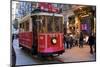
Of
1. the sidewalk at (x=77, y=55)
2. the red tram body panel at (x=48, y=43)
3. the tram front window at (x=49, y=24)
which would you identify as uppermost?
the tram front window at (x=49, y=24)

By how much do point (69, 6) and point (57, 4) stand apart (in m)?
0.17

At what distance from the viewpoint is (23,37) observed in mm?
2352

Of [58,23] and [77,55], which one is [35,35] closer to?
[58,23]

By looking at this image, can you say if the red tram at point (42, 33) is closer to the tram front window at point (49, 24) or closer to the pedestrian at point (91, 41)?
the tram front window at point (49, 24)

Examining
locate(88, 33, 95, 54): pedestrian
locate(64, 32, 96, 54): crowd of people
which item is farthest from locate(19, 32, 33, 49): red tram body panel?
locate(88, 33, 95, 54): pedestrian

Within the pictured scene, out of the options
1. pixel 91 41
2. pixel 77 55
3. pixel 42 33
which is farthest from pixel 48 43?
pixel 91 41

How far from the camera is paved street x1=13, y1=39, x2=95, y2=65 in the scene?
91.9 inches

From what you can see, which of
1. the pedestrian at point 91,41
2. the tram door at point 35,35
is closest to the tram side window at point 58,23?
the tram door at point 35,35

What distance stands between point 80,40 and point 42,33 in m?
0.56

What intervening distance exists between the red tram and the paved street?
0.07 metres

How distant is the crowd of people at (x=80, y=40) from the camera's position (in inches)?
101

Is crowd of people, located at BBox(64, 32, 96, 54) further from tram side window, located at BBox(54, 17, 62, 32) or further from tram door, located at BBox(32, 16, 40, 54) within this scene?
tram door, located at BBox(32, 16, 40, 54)

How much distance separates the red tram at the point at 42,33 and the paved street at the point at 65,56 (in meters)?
0.07

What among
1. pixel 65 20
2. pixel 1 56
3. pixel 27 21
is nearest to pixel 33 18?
pixel 27 21
